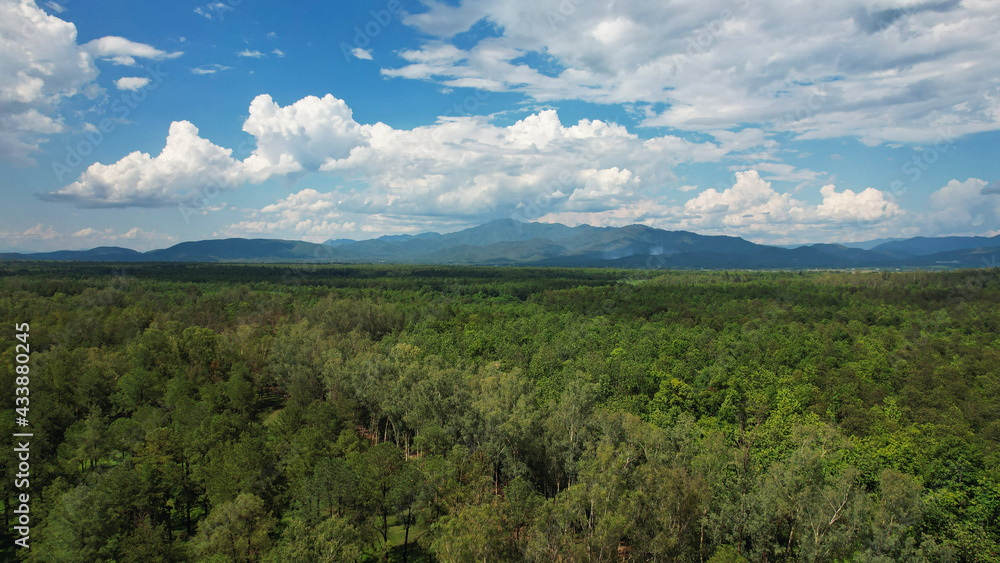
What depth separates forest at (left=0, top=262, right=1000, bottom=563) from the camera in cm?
2439

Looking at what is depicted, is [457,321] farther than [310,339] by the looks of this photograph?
Yes

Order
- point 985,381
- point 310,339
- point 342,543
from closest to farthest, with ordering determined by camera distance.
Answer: point 342,543, point 985,381, point 310,339

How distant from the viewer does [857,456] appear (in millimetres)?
31359

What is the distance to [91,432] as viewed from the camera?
37.5 meters

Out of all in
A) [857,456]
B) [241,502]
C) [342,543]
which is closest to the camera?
[342,543]

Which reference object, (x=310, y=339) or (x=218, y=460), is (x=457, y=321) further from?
(x=218, y=460)

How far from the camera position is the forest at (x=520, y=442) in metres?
24.4

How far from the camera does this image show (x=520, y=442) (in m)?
36.3

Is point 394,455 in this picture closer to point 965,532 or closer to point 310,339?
point 965,532

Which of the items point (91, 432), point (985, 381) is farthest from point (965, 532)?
point (91, 432)

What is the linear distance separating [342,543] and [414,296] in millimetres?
99134

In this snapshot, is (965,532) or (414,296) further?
(414,296)

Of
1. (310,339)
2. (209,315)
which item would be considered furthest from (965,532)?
(209,315)

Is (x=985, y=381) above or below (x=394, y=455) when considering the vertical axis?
above
